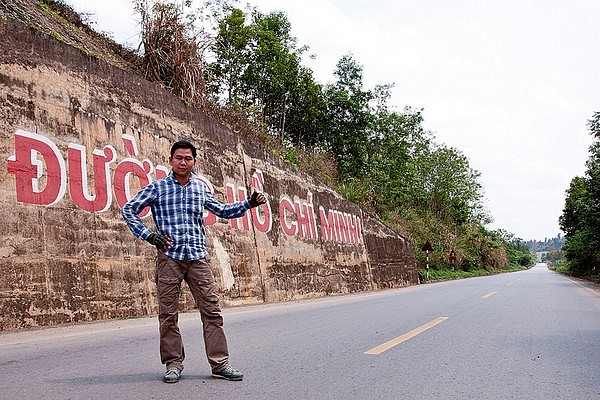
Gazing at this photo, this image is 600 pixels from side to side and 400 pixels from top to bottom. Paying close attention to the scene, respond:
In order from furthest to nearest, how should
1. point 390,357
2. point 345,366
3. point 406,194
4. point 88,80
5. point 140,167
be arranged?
point 406,194 < point 140,167 < point 88,80 < point 390,357 < point 345,366

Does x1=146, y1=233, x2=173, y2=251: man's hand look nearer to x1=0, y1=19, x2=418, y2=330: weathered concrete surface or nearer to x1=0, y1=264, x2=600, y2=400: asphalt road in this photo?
x1=0, y1=264, x2=600, y2=400: asphalt road

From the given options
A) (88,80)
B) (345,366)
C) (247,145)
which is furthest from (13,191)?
(247,145)

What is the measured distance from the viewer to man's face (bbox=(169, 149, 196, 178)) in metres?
4.36

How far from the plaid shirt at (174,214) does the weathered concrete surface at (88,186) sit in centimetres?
416

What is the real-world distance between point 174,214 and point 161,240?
0.95 ft

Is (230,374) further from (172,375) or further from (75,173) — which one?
(75,173)

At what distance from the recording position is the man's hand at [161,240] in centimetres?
411

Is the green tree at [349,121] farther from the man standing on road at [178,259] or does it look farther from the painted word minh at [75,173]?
the man standing on road at [178,259]

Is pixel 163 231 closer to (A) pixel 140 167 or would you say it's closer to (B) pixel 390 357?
(B) pixel 390 357

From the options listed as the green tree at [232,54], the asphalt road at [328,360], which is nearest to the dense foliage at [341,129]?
the green tree at [232,54]

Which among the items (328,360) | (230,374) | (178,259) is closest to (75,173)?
(178,259)

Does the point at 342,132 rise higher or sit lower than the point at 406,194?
higher

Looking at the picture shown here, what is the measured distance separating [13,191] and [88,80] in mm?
2919

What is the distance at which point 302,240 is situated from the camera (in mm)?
17422
